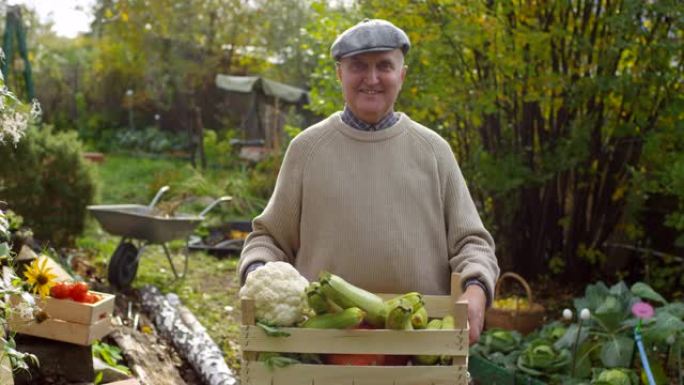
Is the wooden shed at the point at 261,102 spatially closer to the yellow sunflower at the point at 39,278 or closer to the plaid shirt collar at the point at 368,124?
the yellow sunflower at the point at 39,278

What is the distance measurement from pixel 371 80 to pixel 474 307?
73 centimetres

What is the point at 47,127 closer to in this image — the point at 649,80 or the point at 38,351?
the point at 38,351

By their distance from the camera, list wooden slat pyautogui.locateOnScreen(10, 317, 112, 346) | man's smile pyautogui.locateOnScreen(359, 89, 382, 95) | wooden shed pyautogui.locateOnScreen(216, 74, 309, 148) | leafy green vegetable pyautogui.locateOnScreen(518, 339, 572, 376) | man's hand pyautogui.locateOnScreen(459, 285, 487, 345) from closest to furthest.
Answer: man's hand pyautogui.locateOnScreen(459, 285, 487, 345) < man's smile pyautogui.locateOnScreen(359, 89, 382, 95) < wooden slat pyautogui.locateOnScreen(10, 317, 112, 346) < leafy green vegetable pyautogui.locateOnScreen(518, 339, 572, 376) < wooden shed pyautogui.locateOnScreen(216, 74, 309, 148)

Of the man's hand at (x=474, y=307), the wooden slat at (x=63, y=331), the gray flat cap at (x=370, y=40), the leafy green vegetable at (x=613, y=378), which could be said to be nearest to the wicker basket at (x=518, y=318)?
the leafy green vegetable at (x=613, y=378)

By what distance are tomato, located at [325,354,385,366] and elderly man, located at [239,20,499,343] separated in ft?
1.66

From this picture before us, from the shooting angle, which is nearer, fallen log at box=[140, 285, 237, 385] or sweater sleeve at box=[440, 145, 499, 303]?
sweater sleeve at box=[440, 145, 499, 303]

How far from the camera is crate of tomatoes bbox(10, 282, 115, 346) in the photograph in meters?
4.45

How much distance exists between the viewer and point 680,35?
6.94 metres

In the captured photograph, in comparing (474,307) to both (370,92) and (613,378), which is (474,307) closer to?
(370,92)

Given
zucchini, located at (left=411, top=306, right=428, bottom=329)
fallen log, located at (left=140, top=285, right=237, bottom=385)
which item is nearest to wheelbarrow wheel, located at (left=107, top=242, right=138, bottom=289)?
fallen log, located at (left=140, top=285, right=237, bottom=385)

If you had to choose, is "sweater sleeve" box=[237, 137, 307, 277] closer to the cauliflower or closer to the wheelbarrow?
the cauliflower

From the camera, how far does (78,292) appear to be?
184 inches

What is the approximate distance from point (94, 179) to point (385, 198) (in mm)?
6754

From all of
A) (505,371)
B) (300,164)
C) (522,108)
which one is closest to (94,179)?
(522,108)
